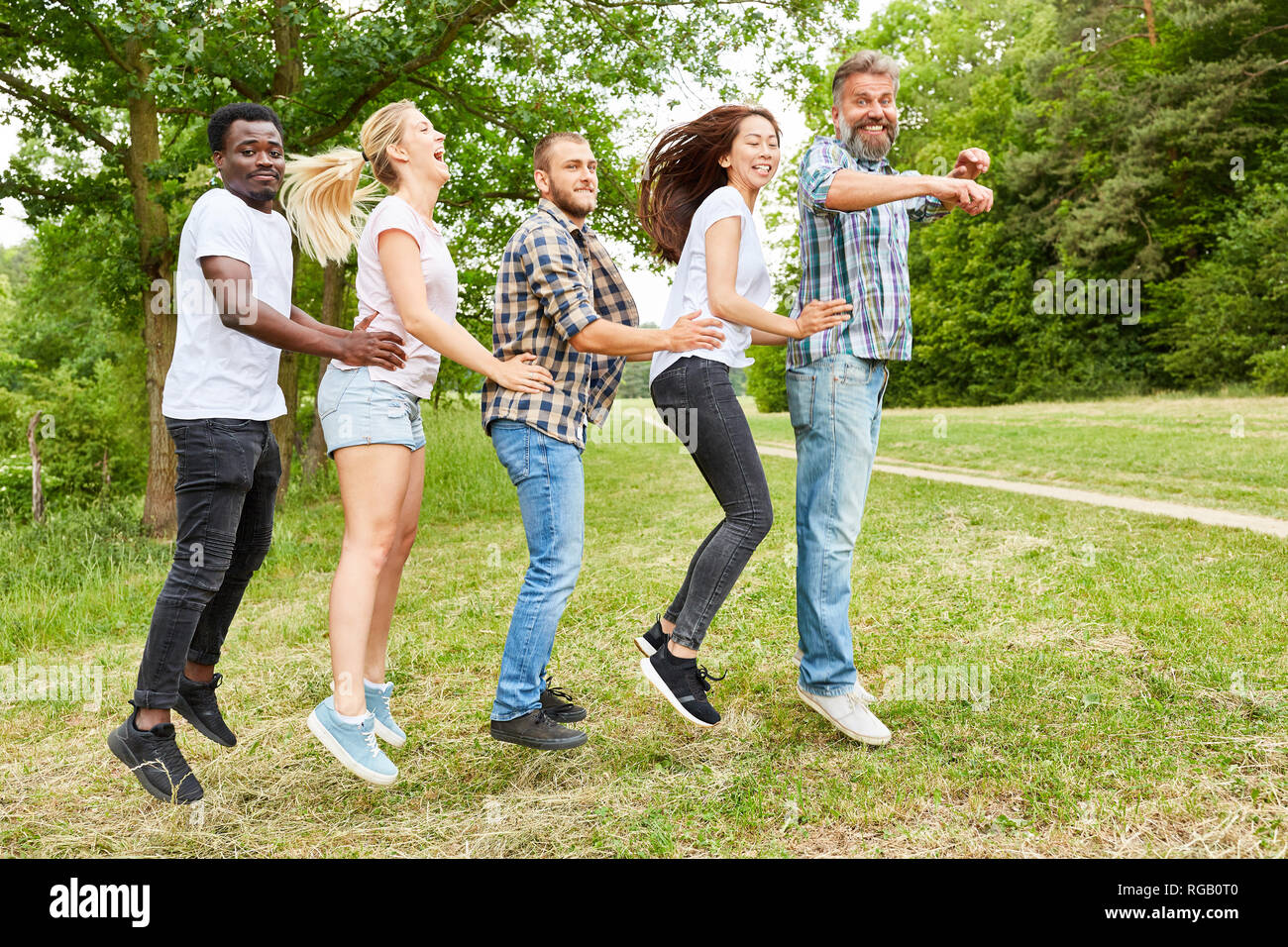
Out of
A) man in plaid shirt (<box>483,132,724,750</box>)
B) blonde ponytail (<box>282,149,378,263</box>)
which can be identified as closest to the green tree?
blonde ponytail (<box>282,149,378,263</box>)

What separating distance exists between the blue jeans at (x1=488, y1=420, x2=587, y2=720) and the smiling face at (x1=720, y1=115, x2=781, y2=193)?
123cm

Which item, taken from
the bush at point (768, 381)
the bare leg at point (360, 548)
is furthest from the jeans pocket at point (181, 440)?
the bush at point (768, 381)

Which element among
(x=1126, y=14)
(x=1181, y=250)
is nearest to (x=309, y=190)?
(x=1181, y=250)

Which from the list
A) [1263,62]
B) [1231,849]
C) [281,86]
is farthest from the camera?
[1263,62]

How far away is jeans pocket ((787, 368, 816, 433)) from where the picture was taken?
11.6ft

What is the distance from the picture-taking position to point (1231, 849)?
2.63 metres

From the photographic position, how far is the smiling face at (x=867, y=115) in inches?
135

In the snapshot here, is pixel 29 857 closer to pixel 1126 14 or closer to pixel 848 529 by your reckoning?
pixel 848 529

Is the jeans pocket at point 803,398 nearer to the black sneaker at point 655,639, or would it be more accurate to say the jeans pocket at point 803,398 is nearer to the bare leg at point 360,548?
the black sneaker at point 655,639

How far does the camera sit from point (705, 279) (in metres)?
3.55

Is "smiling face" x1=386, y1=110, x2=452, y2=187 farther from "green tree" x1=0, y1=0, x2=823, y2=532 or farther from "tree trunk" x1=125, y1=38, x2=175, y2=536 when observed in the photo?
"tree trunk" x1=125, y1=38, x2=175, y2=536

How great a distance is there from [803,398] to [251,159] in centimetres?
207

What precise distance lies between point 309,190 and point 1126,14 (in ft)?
126

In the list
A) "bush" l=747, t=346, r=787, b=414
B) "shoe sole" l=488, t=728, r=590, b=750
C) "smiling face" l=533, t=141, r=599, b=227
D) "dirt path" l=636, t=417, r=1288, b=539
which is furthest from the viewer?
"bush" l=747, t=346, r=787, b=414
